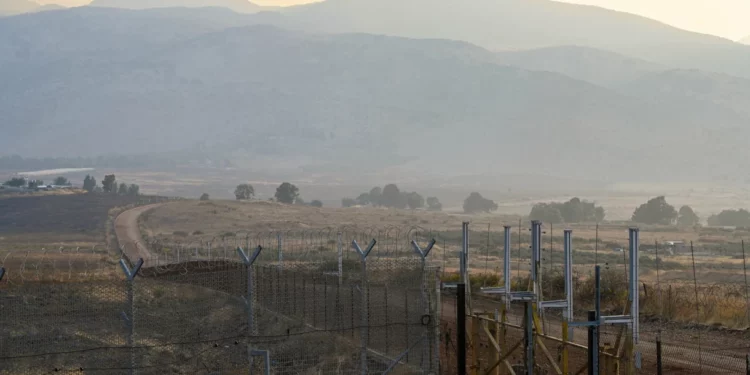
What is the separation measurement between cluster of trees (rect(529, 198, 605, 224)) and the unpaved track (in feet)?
118

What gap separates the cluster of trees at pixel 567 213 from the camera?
106531mm

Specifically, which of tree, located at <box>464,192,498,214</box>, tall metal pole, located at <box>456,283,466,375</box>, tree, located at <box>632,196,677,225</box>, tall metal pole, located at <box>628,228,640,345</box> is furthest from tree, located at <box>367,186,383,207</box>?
tall metal pole, located at <box>628,228,640,345</box>

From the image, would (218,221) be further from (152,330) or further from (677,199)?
(677,199)

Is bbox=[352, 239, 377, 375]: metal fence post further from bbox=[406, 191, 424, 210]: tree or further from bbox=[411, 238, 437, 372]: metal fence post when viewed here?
bbox=[406, 191, 424, 210]: tree

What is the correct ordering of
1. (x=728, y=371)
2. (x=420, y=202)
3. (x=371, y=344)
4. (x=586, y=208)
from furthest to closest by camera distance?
(x=420, y=202) < (x=586, y=208) < (x=728, y=371) < (x=371, y=344)

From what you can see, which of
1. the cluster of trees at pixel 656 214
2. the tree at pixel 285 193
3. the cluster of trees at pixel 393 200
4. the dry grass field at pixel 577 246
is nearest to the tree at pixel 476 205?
the cluster of trees at pixel 393 200

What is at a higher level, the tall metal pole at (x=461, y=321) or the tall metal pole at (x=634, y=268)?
the tall metal pole at (x=634, y=268)

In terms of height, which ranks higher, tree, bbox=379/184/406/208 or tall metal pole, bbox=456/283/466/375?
tree, bbox=379/184/406/208

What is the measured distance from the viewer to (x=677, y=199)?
18675 cm

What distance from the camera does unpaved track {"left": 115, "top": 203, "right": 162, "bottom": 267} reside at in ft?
168

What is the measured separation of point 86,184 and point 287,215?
49.3 metres

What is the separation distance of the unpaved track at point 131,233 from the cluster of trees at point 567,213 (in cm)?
3589

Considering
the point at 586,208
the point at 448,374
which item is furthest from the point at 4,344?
the point at 586,208

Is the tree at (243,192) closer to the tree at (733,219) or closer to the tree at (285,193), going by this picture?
the tree at (285,193)
